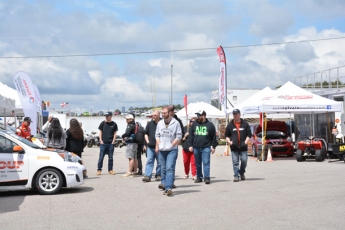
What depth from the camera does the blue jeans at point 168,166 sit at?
11.3m

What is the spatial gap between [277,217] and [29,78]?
1878 cm

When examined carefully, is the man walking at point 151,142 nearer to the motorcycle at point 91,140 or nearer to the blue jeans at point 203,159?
the blue jeans at point 203,159

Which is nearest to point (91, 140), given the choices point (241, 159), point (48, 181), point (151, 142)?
point (151, 142)

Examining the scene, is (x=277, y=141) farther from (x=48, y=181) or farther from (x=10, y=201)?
(x=10, y=201)

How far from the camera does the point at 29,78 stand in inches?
984

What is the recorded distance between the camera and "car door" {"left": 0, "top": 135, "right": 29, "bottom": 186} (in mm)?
11539

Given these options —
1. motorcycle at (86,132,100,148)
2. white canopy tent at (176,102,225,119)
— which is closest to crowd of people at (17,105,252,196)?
white canopy tent at (176,102,225,119)

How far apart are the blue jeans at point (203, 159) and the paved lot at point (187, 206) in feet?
1.20

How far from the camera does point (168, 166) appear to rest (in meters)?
11.5

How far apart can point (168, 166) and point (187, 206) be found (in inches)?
69.8

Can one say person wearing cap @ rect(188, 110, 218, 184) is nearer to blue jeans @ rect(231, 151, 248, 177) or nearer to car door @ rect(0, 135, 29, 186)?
blue jeans @ rect(231, 151, 248, 177)

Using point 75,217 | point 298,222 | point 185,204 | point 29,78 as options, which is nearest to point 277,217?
point 298,222

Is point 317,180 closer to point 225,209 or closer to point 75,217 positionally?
point 225,209

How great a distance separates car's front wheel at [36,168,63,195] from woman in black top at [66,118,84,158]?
309 cm
